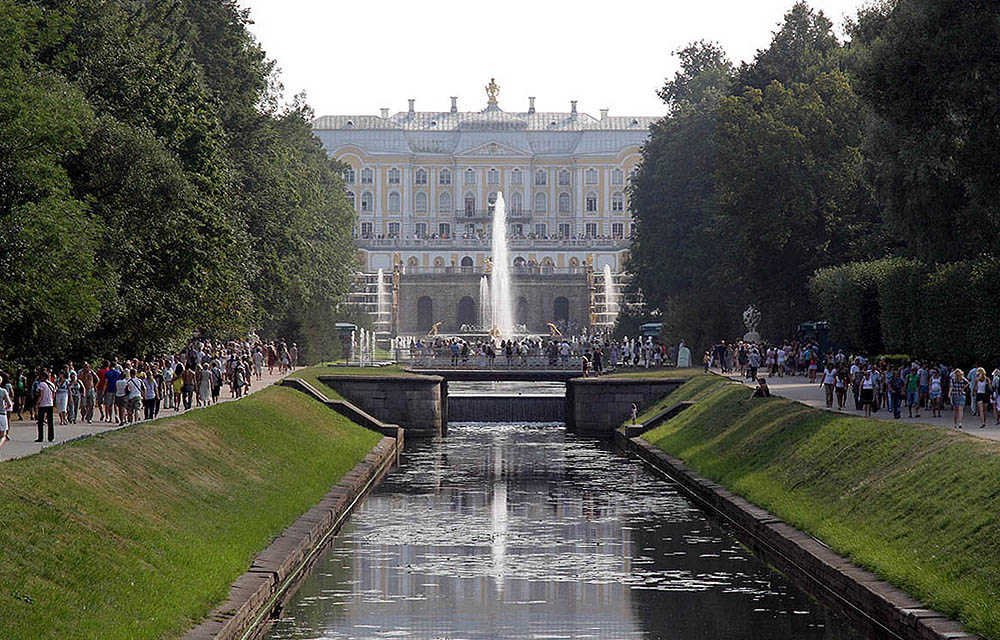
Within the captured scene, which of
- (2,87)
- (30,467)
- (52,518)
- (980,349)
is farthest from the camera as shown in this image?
(980,349)

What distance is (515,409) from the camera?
68812mm

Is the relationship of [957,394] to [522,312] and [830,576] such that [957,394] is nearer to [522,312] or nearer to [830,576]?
[830,576]

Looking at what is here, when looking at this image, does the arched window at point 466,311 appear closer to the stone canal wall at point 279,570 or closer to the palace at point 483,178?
the palace at point 483,178

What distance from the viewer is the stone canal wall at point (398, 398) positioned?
61.7 meters

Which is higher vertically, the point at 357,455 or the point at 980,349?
the point at 980,349

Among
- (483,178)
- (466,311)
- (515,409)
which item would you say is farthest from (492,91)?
(515,409)

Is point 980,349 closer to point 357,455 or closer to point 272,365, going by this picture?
point 357,455

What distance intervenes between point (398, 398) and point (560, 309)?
7670cm

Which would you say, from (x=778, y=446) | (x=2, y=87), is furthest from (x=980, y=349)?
(x=2, y=87)

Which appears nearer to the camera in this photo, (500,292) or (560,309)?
(500,292)

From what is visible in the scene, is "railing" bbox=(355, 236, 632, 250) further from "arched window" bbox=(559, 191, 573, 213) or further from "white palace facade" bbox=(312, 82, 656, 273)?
"arched window" bbox=(559, 191, 573, 213)

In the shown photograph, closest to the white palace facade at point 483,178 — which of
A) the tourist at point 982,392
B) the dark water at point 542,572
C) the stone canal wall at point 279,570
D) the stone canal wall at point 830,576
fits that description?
the dark water at point 542,572

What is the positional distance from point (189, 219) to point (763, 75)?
3521 centimetres

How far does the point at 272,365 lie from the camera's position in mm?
71938
